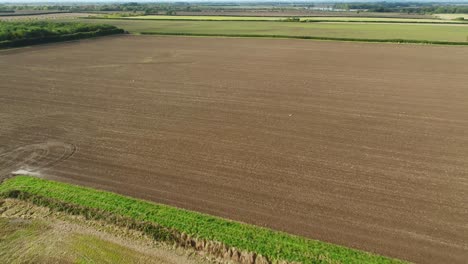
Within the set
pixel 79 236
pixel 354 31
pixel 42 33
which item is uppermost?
pixel 354 31

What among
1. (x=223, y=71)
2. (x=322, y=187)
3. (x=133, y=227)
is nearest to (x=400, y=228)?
(x=322, y=187)

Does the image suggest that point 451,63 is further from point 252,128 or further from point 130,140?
point 130,140

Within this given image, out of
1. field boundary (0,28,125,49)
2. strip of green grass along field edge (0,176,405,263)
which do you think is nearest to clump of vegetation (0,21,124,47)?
field boundary (0,28,125,49)

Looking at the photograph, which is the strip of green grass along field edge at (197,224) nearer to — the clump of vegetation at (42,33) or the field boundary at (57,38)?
the field boundary at (57,38)

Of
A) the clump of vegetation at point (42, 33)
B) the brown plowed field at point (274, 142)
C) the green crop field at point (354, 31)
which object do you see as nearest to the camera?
the brown plowed field at point (274, 142)

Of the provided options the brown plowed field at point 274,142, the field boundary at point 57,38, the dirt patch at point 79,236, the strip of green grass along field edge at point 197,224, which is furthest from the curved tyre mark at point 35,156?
the field boundary at point 57,38

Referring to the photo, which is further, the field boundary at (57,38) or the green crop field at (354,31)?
the green crop field at (354,31)

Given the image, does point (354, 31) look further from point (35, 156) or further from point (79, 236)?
point (79, 236)

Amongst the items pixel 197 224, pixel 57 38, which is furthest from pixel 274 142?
pixel 57 38
